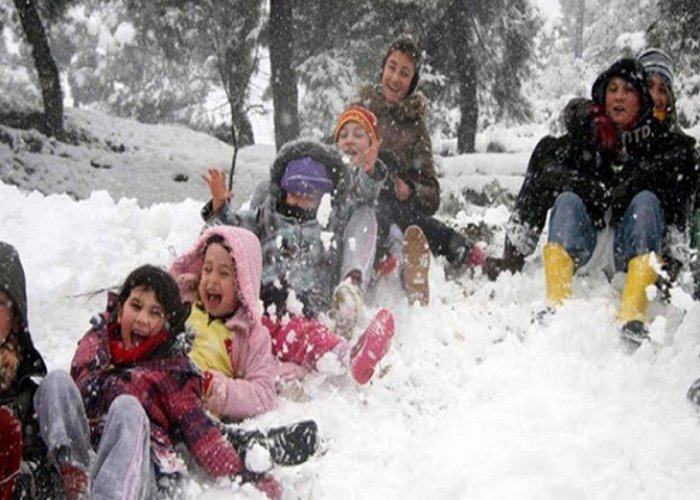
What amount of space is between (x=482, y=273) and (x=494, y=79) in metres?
8.83

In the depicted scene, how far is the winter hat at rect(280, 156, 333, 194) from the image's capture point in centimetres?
450

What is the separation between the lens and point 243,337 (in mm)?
3609

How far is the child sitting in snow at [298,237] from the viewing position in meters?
3.90

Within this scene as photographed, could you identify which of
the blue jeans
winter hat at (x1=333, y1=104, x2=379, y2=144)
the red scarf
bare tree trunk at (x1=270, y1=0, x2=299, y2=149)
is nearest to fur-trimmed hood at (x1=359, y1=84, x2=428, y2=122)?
winter hat at (x1=333, y1=104, x2=379, y2=144)

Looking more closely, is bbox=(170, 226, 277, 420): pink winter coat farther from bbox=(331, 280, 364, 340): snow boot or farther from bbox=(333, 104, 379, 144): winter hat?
bbox=(333, 104, 379, 144): winter hat

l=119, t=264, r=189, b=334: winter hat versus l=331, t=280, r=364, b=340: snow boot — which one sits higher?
l=119, t=264, r=189, b=334: winter hat

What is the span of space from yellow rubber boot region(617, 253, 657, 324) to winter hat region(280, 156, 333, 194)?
187 cm

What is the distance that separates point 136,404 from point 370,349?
4.49 ft

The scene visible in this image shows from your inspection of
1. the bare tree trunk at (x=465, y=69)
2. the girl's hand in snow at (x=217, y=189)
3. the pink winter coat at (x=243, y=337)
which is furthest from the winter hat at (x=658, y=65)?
the bare tree trunk at (x=465, y=69)

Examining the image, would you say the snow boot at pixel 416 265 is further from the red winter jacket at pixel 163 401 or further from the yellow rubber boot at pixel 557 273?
the red winter jacket at pixel 163 401

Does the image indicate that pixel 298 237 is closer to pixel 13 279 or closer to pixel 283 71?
pixel 13 279

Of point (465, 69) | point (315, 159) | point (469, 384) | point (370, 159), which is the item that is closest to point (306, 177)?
point (315, 159)

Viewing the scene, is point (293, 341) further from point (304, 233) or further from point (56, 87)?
point (56, 87)

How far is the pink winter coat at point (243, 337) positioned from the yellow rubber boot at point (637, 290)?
1931 millimetres
